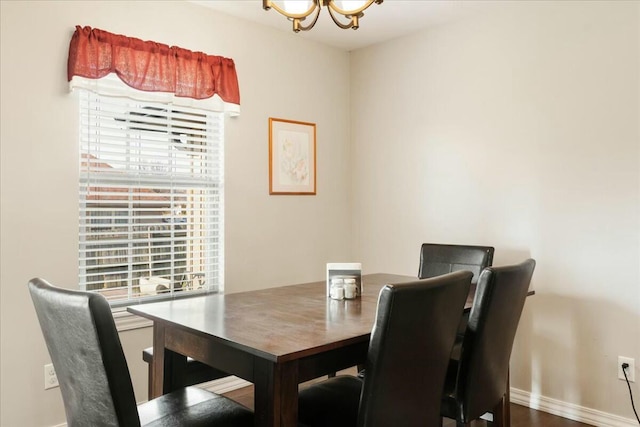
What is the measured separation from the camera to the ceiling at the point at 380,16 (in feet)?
10.3

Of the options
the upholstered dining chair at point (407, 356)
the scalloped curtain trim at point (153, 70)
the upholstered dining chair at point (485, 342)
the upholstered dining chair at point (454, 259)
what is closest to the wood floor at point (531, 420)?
the upholstered dining chair at point (454, 259)

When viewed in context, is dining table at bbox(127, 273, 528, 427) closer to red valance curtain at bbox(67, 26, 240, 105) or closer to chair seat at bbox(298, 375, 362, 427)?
chair seat at bbox(298, 375, 362, 427)

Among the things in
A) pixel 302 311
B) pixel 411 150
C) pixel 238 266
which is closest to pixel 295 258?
pixel 238 266

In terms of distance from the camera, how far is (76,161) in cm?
267

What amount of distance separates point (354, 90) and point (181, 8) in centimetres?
154

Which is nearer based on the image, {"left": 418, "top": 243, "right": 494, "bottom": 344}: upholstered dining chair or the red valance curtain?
the red valance curtain

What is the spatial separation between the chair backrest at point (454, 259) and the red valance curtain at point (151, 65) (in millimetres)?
1557

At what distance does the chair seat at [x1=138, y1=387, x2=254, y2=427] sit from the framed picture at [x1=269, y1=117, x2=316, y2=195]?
77.0 inches

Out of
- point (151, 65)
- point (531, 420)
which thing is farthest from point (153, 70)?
point (531, 420)

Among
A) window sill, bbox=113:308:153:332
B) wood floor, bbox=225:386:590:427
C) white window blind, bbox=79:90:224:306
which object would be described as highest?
white window blind, bbox=79:90:224:306

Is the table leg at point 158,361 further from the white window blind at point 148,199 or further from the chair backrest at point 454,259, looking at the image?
the chair backrest at point 454,259

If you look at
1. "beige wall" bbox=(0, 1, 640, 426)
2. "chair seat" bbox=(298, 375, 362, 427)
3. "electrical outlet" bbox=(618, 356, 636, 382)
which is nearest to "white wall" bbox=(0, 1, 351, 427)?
"beige wall" bbox=(0, 1, 640, 426)

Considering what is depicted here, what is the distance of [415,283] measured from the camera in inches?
56.5

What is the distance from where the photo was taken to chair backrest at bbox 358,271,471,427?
1.42m
